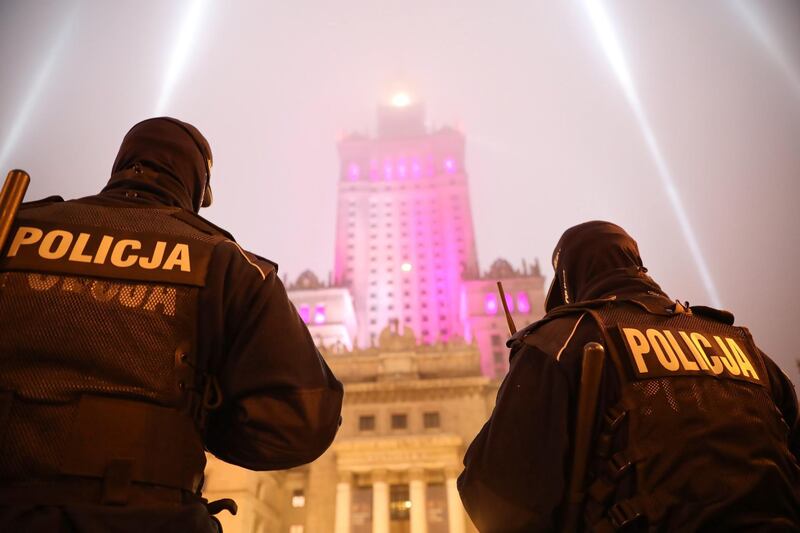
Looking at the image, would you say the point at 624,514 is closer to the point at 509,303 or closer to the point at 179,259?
the point at 179,259

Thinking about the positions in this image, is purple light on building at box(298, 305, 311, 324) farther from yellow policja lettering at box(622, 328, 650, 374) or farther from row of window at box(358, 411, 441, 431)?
yellow policja lettering at box(622, 328, 650, 374)

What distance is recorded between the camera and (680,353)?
3.31 metres

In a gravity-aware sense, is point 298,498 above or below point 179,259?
above

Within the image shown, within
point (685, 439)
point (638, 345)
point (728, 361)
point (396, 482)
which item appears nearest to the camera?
point (685, 439)

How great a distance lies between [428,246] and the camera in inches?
3263

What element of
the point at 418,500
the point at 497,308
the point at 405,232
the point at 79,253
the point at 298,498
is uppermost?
the point at 405,232

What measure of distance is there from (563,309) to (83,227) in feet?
9.73

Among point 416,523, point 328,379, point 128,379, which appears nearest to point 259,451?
point 328,379

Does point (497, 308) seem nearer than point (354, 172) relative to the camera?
Yes

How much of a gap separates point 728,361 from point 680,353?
14.6 inches

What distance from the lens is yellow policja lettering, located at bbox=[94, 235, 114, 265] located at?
2.54m

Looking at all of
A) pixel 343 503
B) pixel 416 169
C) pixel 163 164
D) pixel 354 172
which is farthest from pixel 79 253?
pixel 354 172

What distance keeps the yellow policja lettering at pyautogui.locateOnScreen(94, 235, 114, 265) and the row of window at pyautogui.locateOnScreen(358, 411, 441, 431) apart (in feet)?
104

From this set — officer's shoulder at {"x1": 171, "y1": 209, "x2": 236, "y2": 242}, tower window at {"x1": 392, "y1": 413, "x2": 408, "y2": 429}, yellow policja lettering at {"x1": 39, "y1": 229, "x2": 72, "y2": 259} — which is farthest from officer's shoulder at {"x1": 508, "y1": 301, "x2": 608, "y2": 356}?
tower window at {"x1": 392, "y1": 413, "x2": 408, "y2": 429}
